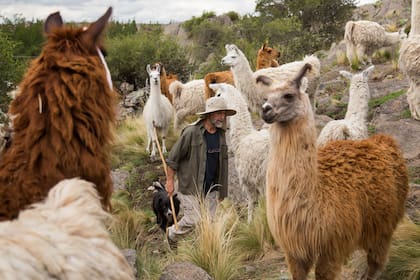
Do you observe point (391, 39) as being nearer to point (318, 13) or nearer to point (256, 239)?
point (318, 13)

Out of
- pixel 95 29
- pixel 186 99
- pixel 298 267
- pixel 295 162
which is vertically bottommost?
pixel 298 267

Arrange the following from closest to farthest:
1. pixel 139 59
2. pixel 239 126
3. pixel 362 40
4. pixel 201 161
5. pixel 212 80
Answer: pixel 201 161 → pixel 239 126 → pixel 212 80 → pixel 362 40 → pixel 139 59

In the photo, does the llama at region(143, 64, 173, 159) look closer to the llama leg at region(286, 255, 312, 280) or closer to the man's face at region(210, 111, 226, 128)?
the man's face at region(210, 111, 226, 128)

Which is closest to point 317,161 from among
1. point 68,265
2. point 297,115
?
point 297,115

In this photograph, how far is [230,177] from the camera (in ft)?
27.0

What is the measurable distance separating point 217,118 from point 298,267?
2431 millimetres

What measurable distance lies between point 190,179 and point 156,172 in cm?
460

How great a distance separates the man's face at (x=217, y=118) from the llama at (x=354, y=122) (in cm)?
158

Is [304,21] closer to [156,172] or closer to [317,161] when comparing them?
[156,172]

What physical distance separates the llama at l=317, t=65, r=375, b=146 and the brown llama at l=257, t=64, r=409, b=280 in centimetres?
250

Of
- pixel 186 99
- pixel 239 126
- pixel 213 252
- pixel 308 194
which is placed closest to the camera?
pixel 308 194

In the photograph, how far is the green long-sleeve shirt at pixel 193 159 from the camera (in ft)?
18.7

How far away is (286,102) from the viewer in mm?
3723

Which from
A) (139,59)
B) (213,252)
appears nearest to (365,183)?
(213,252)
